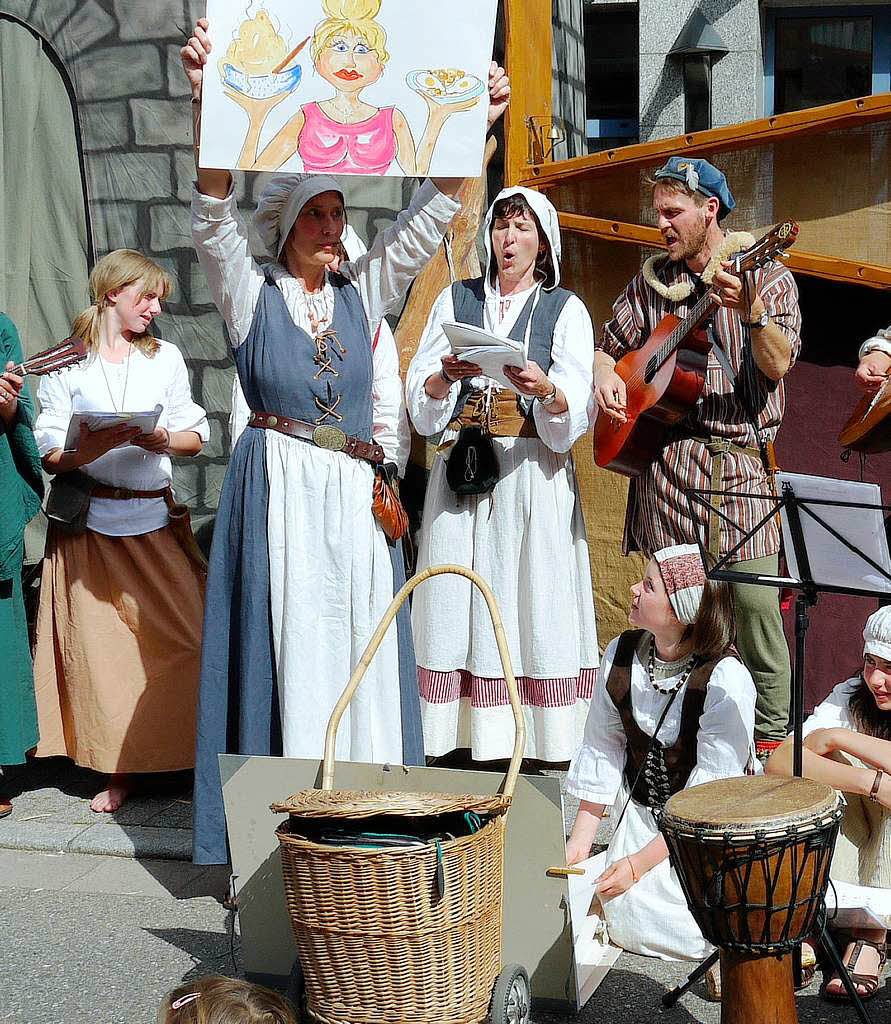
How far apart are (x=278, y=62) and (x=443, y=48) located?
48cm

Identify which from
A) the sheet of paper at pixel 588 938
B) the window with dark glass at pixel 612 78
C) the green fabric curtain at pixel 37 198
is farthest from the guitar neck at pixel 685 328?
the window with dark glass at pixel 612 78

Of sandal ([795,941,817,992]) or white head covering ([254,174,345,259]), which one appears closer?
sandal ([795,941,817,992])

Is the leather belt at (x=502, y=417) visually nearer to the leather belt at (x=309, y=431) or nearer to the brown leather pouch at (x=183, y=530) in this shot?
the leather belt at (x=309, y=431)

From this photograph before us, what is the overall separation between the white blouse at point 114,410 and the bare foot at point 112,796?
952 millimetres

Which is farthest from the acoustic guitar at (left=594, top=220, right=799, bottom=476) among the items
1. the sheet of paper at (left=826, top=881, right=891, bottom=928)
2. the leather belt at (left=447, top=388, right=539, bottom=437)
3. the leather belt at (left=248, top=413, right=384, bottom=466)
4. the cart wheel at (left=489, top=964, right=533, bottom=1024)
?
the cart wheel at (left=489, top=964, right=533, bottom=1024)

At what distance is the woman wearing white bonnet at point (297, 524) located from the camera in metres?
4.04

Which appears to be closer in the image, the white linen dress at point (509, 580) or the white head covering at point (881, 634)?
the white head covering at point (881, 634)

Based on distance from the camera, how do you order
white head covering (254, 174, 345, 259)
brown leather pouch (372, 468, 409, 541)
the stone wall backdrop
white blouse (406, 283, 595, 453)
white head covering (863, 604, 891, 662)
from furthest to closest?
1. the stone wall backdrop
2. white blouse (406, 283, 595, 453)
3. brown leather pouch (372, 468, 409, 541)
4. white head covering (254, 174, 345, 259)
5. white head covering (863, 604, 891, 662)

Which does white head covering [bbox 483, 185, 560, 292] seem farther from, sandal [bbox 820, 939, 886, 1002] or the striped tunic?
sandal [bbox 820, 939, 886, 1002]

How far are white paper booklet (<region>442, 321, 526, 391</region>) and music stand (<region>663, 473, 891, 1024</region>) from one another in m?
1.28

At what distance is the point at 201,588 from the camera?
528 centimetres

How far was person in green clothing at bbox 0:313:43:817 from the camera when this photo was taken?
4.87 m

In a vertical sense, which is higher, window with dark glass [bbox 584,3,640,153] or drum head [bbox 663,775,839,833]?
window with dark glass [bbox 584,3,640,153]

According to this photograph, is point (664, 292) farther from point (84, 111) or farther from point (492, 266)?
point (84, 111)
